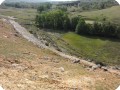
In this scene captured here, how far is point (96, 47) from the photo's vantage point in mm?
25688

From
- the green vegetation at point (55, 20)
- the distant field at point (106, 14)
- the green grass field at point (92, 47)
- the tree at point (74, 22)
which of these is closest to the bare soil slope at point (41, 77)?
the green grass field at point (92, 47)

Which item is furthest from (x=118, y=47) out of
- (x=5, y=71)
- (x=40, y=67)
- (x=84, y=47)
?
(x=5, y=71)

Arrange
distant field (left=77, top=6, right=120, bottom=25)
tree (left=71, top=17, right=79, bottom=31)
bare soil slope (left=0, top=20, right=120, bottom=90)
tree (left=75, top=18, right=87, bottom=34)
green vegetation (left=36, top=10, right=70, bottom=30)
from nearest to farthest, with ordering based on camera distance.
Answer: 1. bare soil slope (left=0, top=20, right=120, bottom=90)
2. tree (left=75, top=18, right=87, bottom=34)
3. green vegetation (left=36, top=10, right=70, bottom=30)
4. tree (left=71, top=17, right=79, bottom=31)
5. distant field (left=77, top=6, right=120, bottom=25)

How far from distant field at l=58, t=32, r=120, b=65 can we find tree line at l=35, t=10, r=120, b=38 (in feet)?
1.84

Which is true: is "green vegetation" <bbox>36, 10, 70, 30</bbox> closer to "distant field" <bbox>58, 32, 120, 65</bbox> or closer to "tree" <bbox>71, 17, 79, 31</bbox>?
"tree" <bbox>71, 17, 79, 31</bbox>

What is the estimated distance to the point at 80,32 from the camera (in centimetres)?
2583

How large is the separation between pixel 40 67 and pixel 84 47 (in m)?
15.8

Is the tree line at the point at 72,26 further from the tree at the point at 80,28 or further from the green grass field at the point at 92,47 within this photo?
the green grass field at the point at 92,47

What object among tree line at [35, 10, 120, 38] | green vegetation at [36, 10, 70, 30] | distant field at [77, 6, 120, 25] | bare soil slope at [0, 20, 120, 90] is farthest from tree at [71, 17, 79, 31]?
bare soil slope at [0, 20, 120, 90]

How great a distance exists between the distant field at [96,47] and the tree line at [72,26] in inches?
22.1

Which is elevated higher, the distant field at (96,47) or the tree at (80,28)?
the tree at (80,28)

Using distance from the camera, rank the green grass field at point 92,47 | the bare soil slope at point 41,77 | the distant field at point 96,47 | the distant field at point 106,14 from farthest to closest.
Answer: the distant field at point 106,14 < the distant field at point 96,47 < the green grass field at point 92,47 < the bare soil slope at point 41,77

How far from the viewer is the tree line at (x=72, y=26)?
2550 cm

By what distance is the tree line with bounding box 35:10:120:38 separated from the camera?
2550cm
